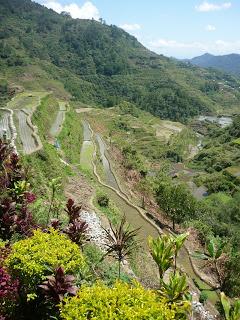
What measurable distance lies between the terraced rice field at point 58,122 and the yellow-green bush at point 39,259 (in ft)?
121

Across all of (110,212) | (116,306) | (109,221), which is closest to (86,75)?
(110,212)

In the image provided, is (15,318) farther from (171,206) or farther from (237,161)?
(237,161)

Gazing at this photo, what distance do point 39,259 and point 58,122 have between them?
155ft

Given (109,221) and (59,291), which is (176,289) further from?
(109,221)

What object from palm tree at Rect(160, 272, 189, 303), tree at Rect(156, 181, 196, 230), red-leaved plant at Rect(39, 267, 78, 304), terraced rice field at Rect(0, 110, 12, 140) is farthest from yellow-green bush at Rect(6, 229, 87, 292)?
tree at Rect(156, 181, 196, 230)

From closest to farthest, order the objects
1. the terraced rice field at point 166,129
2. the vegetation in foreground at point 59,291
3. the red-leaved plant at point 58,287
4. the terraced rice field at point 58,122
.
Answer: the vegetation in foreground at point 59,291 → the red-leaved plant at point 58,287 → the terraced rice field at point 58,122 → the terraced rice field at point 166,129

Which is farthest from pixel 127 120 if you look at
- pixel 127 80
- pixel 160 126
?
pixel 127 80

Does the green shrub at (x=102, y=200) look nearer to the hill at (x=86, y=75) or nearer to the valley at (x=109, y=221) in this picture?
the valley at (x=109, y=221)

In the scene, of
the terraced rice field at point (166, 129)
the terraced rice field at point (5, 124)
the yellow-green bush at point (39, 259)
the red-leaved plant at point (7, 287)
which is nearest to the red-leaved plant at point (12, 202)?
the yellow-green bush at point (39, 259)

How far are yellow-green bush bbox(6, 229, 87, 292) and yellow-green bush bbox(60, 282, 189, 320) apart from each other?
5.12ft

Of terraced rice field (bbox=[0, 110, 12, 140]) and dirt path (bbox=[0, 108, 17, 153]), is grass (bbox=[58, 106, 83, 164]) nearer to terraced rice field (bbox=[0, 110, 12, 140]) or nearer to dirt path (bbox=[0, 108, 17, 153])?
dirt path (bbox=[0, 108, 17, 153])

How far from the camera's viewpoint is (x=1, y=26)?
536ft

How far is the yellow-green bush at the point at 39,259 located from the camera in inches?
395

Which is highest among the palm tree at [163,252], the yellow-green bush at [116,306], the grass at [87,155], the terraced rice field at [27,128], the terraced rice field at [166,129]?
the yellow-green bush at [116,306]
